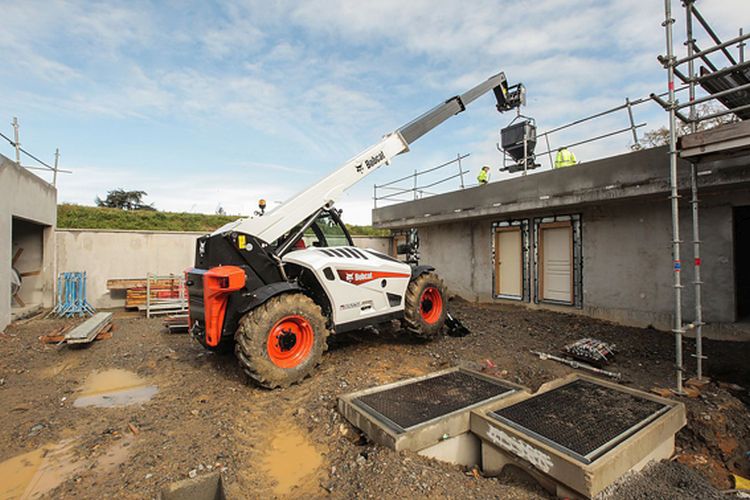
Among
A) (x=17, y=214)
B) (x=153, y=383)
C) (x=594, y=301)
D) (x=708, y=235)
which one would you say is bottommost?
(x=153, y=383)

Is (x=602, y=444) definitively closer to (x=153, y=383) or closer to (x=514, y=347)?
(x=514, y=347)

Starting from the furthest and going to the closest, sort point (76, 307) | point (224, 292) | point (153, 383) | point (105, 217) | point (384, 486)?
point (105, 217) → point (76, 307) → point (153, 383) → point (224, 292) → point (384, 486)

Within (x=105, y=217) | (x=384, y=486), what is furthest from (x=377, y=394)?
(x=105, y=217)

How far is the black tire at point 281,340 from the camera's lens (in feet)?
15.2

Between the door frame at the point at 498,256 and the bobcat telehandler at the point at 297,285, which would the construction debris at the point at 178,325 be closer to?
the bobcat telehandler at the point at 297,285

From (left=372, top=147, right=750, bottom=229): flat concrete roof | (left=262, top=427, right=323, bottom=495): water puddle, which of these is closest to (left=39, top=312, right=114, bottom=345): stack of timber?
(left=262, top=427, right=323, bottom=495): water puddle

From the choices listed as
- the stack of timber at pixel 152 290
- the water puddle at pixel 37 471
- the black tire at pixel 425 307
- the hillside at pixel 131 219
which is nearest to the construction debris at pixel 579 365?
the black tire at pixel 425 307

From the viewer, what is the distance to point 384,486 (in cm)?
284

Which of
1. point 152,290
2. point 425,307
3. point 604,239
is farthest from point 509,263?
point 152,290

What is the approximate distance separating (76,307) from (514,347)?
1138cm

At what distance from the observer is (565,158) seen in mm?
9398

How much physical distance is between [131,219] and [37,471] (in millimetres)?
17472

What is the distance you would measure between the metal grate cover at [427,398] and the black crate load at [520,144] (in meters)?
6.67

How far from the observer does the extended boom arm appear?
5.43 m
